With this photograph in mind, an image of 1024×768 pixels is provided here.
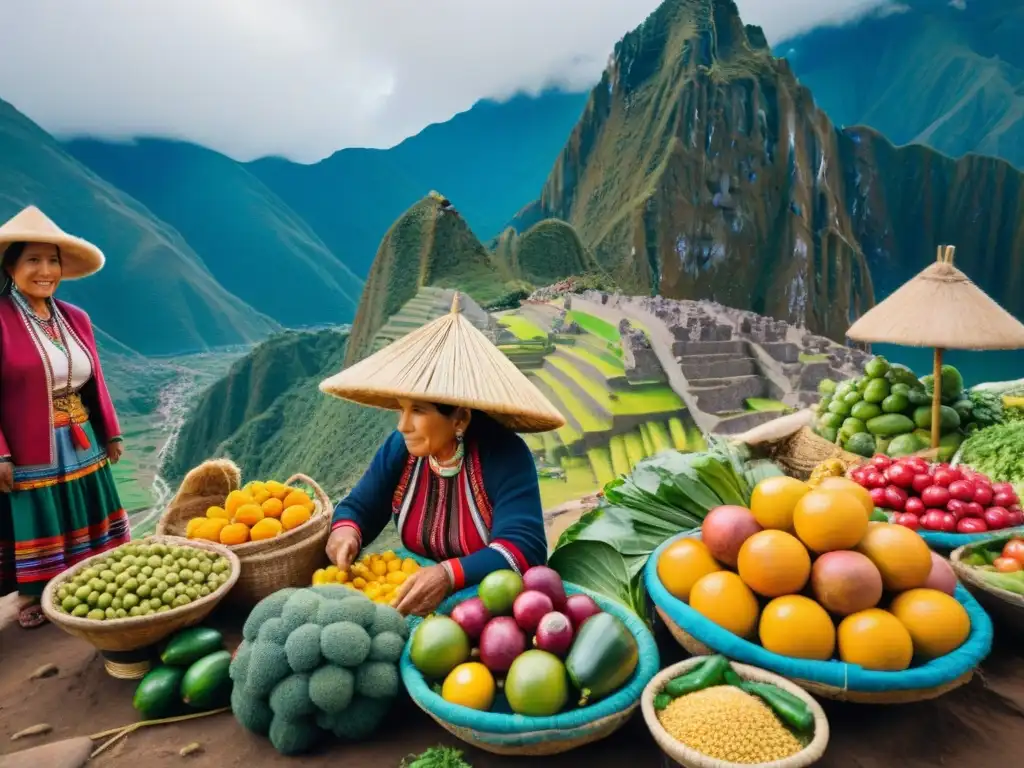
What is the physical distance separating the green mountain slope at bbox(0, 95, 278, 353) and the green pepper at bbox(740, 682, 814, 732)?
35.9 m

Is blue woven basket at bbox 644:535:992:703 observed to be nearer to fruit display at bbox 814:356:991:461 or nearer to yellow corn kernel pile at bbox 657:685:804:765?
yellow corn kernel pile at bbox 657:685:804:765

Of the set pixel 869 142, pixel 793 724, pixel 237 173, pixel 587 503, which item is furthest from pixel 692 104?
pixel 793 724

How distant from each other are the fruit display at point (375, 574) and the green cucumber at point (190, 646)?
0.88ft

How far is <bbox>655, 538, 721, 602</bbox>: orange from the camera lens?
1514 mm

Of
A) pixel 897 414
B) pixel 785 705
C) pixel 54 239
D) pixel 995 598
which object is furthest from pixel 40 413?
pixel 897 414

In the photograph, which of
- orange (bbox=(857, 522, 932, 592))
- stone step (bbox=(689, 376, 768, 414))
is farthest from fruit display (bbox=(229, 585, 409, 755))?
stone step (bbox=(689, 376, 768, 414))

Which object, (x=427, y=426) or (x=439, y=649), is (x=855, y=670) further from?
(x=427, y=426)

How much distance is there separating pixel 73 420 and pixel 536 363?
49.3ft

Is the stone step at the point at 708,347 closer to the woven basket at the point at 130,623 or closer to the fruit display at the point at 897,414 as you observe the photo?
the fruit display at the point at 897,414

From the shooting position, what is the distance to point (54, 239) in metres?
2.37

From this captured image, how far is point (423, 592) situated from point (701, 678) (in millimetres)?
667

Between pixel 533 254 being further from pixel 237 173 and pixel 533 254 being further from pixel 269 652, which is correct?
pixel 269 652

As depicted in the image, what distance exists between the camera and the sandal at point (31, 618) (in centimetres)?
211

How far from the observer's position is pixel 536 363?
17.3 m
